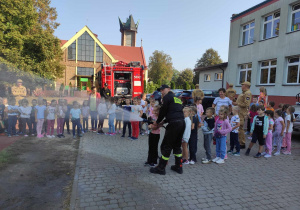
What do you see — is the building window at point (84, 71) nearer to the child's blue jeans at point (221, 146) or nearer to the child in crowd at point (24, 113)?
the child in crowd at point (24, 113)

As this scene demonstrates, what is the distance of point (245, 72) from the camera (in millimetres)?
17062

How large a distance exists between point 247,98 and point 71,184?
5.55m

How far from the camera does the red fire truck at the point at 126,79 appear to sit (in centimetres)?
1299

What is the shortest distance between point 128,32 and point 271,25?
45902 mm

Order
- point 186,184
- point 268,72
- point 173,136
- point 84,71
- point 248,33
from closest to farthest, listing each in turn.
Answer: point 186,184 < point 173,136 < point 268,72 < point 248,33 < point 84,71

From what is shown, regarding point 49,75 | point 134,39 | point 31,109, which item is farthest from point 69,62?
point 31,109

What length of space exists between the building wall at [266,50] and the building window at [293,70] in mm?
217

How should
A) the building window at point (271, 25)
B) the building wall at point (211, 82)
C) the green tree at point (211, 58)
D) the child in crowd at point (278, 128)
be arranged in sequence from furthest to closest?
the green tree at point (211, 58) < the building wall at point (211, 82) < the building window at point (271, 25) < the child in crowd at point (278, 128)

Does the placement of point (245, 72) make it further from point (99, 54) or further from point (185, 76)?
point (185, 76)

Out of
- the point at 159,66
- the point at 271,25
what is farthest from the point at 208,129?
the point at 159,66

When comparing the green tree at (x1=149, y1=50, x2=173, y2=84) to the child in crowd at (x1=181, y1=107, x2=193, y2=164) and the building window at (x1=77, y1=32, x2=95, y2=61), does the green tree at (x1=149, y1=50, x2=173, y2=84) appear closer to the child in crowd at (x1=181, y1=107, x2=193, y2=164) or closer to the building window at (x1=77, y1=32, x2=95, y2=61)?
the building window at (x1=77, y1=32, x2=95, y2=61)

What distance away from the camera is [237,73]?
1775cm

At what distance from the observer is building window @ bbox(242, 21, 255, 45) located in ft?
54.0

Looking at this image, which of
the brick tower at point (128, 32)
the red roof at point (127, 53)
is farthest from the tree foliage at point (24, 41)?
the brick tower at point (128, 32)
